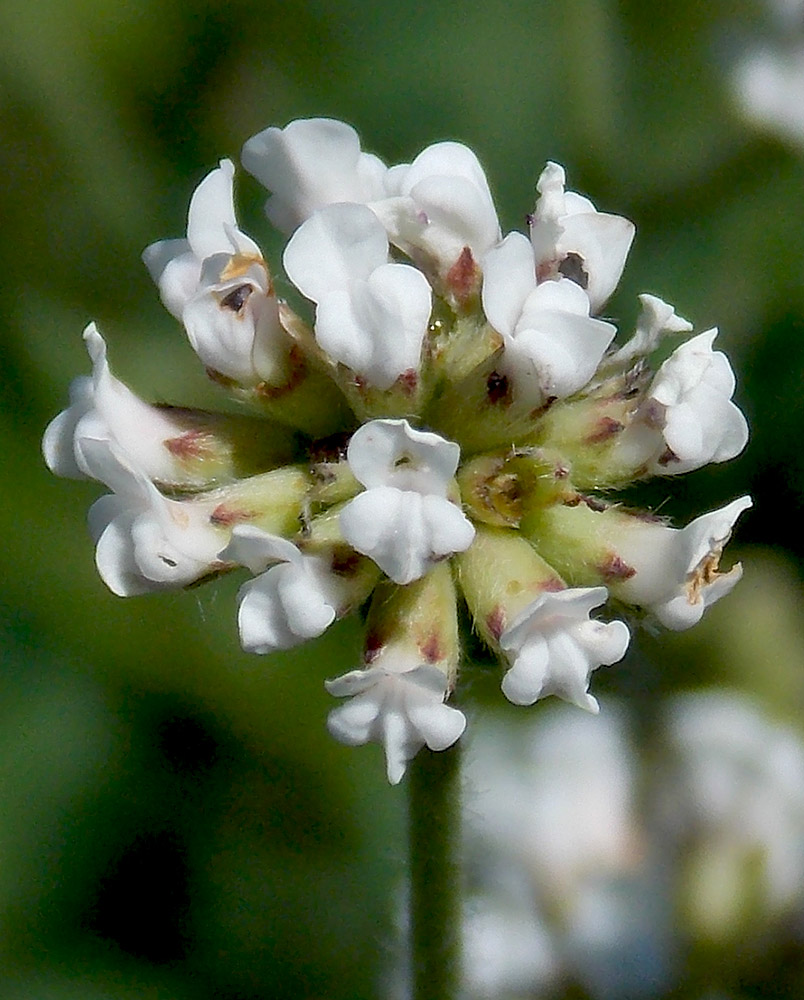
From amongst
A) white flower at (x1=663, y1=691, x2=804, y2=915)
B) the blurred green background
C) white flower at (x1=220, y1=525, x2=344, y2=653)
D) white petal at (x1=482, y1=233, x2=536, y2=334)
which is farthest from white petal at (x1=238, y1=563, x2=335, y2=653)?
white flower at (x1=663, y1=691, x2=804, y2=915)

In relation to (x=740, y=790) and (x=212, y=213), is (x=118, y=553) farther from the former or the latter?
(x=740, y=790)

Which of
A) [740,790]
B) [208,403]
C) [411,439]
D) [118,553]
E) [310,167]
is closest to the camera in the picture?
[411,439]

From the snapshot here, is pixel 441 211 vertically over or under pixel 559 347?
over

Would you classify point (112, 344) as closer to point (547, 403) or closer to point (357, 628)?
point (357, 628)

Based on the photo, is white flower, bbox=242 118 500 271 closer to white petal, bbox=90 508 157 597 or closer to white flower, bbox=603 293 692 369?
white flower, bbox=603 293 692 369

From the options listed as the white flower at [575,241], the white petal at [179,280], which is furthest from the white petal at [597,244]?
the white petal at [179,280]

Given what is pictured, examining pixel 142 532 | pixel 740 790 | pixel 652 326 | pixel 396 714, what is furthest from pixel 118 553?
pixel 740 790

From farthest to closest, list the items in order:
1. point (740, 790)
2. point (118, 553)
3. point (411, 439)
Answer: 1. point (740, 790)
2. point (118, 553)
3. point (411, 439)
